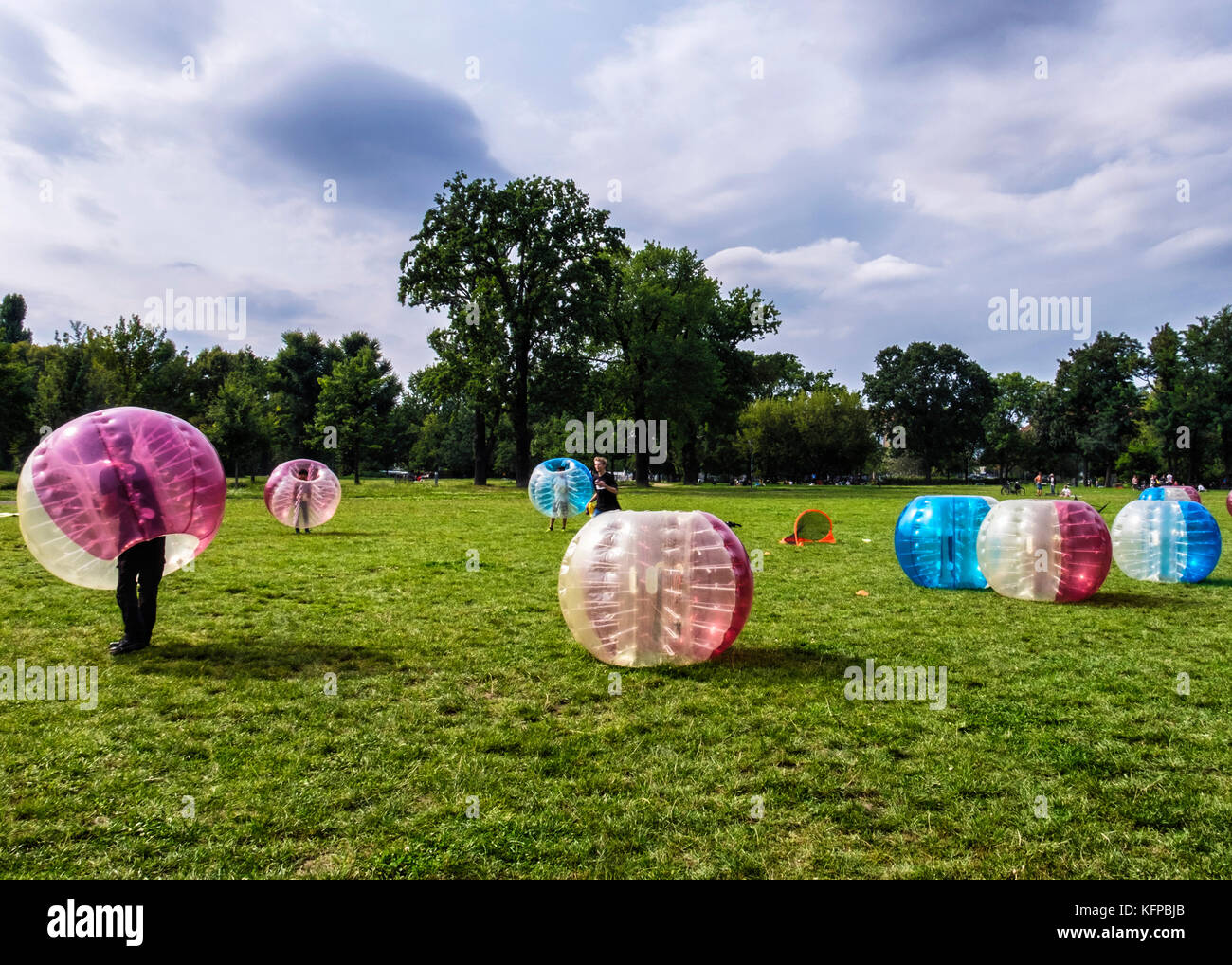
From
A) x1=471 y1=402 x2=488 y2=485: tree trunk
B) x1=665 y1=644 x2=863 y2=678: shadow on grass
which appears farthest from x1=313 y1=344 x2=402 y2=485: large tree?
x1=665 y1=644 x2=863 y2=678: shadow on grass

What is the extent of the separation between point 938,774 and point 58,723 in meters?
6.01

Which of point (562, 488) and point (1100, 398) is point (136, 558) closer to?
point (562, 488)

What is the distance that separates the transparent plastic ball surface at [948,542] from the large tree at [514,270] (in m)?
34.4

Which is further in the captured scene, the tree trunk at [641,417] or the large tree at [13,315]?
the large tree at [13,315]

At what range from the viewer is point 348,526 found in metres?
20.9

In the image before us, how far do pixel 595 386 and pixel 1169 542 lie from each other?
36.6 metres

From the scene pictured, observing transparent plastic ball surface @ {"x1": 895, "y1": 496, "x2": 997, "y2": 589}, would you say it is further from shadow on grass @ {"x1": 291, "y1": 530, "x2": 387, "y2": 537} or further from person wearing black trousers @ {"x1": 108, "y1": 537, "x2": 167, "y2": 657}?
shadow on grass @ {"x1": 291, "y1": 530, "x2": 387, "y2": 537}

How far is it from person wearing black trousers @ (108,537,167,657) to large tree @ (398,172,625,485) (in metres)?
36.6

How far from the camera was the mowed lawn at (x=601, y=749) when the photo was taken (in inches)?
145

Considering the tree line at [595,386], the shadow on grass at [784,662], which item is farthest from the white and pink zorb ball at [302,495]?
the tree line at [595,386]

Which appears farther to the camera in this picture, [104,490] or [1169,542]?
[1169,542]

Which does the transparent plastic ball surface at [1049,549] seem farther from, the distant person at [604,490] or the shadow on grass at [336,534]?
the shadow on grass at [336,534]

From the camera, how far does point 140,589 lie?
728cm

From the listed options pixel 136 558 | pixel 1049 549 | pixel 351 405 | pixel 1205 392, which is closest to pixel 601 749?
pixel 136 558
